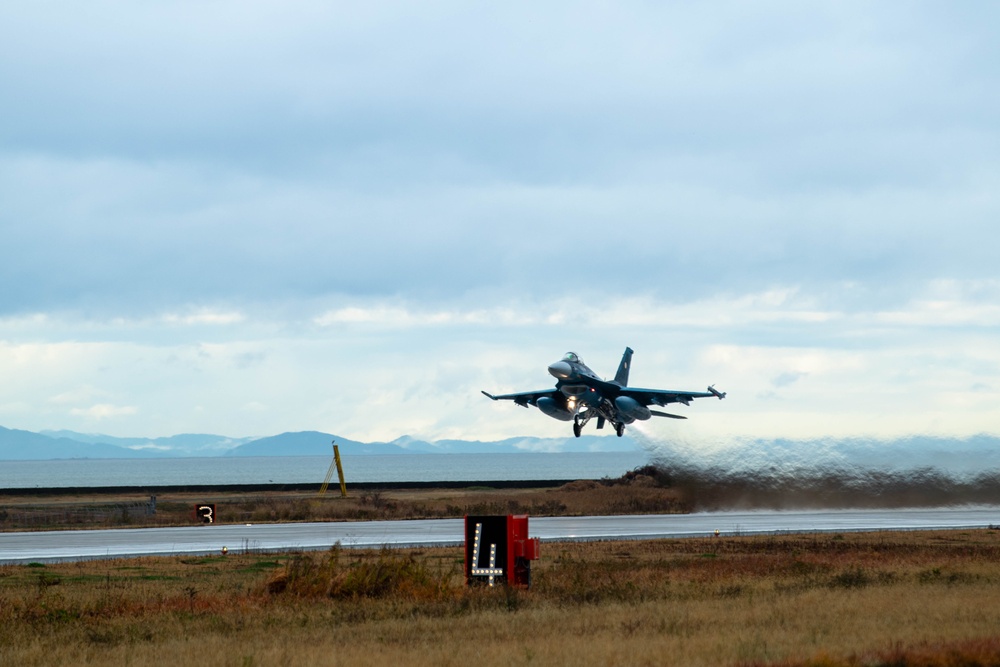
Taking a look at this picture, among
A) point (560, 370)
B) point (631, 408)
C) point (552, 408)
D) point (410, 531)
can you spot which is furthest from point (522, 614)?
point (552, 408)

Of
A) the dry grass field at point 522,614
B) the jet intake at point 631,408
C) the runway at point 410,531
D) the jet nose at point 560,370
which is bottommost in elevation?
the runway at point 410,531

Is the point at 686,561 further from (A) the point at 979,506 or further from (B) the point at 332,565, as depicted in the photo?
(A) the point at 979,506

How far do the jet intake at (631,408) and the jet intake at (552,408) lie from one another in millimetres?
3337

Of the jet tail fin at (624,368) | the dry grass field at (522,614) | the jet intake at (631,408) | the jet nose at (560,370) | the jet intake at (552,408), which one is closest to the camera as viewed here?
the dry grass field at (522,614)

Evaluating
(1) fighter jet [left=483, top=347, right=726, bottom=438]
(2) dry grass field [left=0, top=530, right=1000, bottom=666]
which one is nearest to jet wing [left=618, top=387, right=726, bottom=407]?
(1) fighter jet [left=483, top=347, right=726, bottom=438]

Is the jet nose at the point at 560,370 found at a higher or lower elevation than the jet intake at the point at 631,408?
higher

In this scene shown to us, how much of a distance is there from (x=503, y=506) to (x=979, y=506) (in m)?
27.6

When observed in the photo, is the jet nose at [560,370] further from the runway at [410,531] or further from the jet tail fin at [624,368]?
the jet tail fin at [624,368]

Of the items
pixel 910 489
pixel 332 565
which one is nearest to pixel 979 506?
pixel 910 489

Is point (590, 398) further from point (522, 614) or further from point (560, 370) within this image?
point (522, 614)

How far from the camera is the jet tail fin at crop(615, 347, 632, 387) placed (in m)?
71.6

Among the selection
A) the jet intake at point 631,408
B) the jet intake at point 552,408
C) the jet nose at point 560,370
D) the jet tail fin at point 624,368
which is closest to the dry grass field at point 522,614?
the jet nose at point 560,370

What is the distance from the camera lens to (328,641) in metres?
18.0

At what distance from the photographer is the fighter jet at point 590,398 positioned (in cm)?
5681
